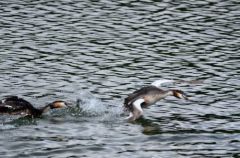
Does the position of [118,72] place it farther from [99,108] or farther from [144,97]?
[144,97]

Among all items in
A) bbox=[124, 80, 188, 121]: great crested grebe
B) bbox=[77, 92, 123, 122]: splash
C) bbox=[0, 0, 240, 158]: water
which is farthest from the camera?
bbox=[77, 92, 123, 122]: splash

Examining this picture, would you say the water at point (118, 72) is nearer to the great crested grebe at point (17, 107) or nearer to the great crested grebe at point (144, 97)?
the great crested grebe at point (17, 107)

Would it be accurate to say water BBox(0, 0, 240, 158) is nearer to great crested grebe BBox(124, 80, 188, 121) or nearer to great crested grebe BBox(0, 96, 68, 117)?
great crested grebe BBox(0, 96, 68, 117)

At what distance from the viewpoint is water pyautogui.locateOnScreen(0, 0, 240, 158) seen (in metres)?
21.0

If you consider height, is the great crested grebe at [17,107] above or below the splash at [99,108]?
above

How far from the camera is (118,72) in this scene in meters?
27.1

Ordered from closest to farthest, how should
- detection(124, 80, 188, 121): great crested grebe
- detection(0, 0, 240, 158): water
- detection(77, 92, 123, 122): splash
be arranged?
detection(0, 0, 240, 158): water
detection(124, 80, 188, 121): great crested grebe
detection(77, 92, 123, 122): splash

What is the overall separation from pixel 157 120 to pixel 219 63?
220 inches

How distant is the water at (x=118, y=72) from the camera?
21031 mm

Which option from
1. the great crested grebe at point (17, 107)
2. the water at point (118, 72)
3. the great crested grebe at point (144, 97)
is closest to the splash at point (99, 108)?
the water at point (118, 72)

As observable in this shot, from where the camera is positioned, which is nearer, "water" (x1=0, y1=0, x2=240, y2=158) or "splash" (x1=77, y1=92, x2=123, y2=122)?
"water" (x1=0, y1=0, x2=240, y2=158)

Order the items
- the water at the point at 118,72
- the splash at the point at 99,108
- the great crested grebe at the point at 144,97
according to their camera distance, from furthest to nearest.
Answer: the splash at the point at 99,108 < the great crested grebe at the point at 144,97 < the water at the point at 118,72

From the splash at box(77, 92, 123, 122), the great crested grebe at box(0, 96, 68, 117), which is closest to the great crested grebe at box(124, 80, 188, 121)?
the splash at box(77, 92, 123, 122)

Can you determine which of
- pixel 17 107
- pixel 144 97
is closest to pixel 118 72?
pixel 144 97
